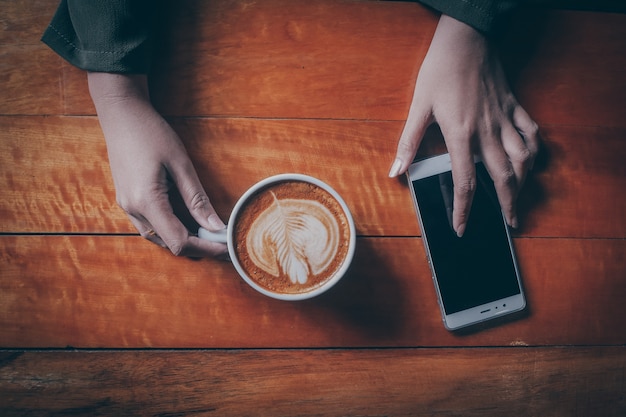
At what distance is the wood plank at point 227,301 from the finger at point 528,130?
17 centimetres

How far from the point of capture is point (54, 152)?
31.7 inches

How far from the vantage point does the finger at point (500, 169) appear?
2.55ft

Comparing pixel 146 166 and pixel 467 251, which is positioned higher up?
pixel 146 166

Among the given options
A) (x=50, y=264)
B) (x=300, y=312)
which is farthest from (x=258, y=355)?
(x=50, y=264)

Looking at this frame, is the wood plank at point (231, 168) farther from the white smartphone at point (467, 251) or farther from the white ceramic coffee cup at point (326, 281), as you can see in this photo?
the white ceramic coffee cup at point (326, 281)

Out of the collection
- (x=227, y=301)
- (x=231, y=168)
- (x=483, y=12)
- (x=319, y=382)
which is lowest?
(x=319, y=382)

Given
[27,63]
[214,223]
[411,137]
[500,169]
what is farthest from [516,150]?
[27,63]

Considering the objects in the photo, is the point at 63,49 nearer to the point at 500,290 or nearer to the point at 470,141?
the point at 470,141

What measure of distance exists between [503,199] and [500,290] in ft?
0.56

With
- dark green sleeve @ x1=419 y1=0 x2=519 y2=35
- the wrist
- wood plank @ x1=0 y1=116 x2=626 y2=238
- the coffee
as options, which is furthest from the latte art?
dark green sleeve @ x1=419 y1=0 x2=519 y2=35

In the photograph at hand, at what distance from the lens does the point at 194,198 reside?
0.73m

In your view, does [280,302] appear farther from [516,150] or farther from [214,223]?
[516,150]

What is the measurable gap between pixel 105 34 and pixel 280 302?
516 mm

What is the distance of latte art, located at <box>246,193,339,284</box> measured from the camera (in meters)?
0.68
